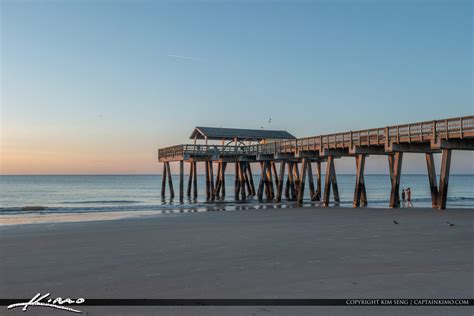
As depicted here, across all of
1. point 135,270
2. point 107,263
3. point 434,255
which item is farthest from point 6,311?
point 434,255

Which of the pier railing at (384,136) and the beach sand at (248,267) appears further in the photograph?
the pier railing at (384,136)

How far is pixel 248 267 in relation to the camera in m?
8.61

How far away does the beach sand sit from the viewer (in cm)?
662

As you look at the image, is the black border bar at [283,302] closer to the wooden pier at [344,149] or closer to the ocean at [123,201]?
the wooden pier at [344,149]

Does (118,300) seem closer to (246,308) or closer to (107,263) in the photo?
(246,308)

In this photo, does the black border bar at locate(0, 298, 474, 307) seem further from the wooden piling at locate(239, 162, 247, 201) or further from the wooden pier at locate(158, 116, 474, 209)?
the wooden piling at locate(239, 162, 247, 201)

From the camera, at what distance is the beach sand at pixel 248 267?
6.62 m

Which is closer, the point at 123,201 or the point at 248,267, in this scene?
the point at 248,267
